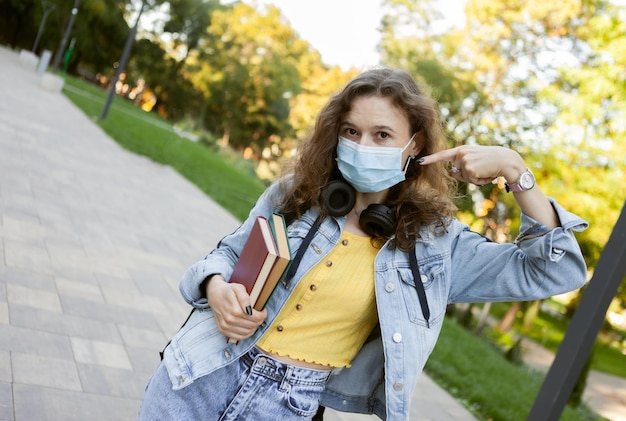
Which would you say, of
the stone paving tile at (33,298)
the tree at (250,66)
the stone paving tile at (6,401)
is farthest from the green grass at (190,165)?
the tree at (250,66)

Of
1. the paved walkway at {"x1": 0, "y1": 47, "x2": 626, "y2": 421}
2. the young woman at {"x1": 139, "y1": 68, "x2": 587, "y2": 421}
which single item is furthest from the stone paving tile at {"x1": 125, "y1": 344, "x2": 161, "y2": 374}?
the young woman at {"x1": 139, "y1": 68, "x2": 587, "y2": 421}

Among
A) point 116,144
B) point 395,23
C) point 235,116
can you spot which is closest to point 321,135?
point 116,144

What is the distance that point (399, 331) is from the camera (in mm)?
2082

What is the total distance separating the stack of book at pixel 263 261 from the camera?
1789 mm

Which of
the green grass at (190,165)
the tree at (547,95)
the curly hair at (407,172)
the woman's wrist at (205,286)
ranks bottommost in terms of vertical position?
the green grass at (190,165)

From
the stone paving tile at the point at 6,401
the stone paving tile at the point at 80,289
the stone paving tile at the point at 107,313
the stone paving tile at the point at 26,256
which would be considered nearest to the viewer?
the stone paving tile at the point at 6,401

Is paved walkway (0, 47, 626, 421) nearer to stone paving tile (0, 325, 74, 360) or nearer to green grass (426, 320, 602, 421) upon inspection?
stone paving tile (0, 325, 74, 360)

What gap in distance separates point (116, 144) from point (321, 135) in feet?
47.1

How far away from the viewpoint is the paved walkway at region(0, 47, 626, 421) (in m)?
3.92

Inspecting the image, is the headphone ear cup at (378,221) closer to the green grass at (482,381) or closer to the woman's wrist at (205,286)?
the woman's wrist at (205,286)

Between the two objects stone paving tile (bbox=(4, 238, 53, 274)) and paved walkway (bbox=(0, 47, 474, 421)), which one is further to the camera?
stone paving tile (bbox=(4, 238, 53, 274))

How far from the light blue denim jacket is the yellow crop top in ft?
0.14

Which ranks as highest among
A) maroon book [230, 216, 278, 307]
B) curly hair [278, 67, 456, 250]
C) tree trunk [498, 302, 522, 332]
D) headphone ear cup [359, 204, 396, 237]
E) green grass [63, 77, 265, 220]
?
curly hair [278, 67, 456, 250]

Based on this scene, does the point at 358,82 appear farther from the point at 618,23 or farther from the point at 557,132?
the point at 557,132
